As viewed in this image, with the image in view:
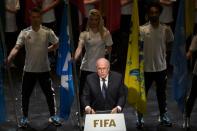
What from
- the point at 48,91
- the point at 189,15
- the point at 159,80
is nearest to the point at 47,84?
the point at 48,91

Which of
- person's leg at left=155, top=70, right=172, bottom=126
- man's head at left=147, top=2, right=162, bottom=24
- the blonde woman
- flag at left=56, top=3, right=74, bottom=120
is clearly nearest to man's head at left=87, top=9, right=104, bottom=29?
the blonde woman

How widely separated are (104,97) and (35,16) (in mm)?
1641

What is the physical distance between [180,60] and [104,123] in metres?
2.21

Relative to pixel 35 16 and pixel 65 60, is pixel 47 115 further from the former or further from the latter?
pixel 35 16

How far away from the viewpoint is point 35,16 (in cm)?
828

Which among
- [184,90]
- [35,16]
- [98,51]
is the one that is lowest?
[184,90]

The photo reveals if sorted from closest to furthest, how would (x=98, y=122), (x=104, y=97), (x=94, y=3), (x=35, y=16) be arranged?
1. (x=98, y=122)
2. (x=104, y=97)
3. (x=35, y=16)
4. (x=94, y=3)

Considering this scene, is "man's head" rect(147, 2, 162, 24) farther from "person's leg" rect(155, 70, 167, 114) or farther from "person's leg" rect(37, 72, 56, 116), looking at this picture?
"person's leg" rect(37, 72, 56, 116)

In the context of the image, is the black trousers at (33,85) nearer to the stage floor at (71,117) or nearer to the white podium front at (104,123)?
the stage floor at (71,117)

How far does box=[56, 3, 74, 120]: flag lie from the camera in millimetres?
8680

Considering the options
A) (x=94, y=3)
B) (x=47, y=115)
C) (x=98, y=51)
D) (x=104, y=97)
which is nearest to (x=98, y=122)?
(x=104, y=97)

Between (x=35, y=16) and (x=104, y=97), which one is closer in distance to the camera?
(x=104, y=97)

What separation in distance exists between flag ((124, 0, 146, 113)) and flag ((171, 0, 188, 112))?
529 millimetres

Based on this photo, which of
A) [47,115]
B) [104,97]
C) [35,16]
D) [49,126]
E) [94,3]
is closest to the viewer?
[104,97]
